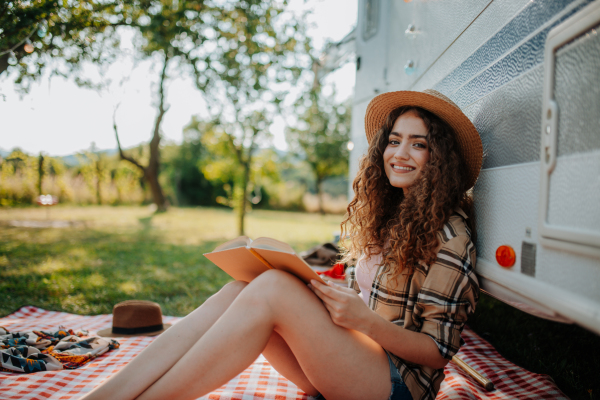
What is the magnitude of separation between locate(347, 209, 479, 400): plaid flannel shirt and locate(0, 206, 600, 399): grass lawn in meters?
1.14

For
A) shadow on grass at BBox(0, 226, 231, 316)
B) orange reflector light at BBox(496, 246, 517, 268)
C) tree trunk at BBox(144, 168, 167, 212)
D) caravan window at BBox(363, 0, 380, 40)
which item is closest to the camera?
orange reflector light at BBox(496, 246, 517, 268)

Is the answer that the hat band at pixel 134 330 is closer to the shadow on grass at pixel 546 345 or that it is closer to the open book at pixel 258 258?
the open book at pixel 258 258

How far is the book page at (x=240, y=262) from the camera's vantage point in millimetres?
1385

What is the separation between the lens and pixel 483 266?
136 cm

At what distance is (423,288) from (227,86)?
258 inches

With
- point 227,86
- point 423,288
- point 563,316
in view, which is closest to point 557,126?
point 563,316

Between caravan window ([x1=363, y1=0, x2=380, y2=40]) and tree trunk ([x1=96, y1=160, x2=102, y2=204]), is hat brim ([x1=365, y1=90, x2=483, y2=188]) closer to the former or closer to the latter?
caravan window ([x1=363, y1=0, x2=380, y2=40])

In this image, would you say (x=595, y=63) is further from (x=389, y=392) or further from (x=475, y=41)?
(x=389, y=392)

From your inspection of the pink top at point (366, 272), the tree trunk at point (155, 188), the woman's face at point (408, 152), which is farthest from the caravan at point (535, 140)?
the tree trunk at point (155, 188)

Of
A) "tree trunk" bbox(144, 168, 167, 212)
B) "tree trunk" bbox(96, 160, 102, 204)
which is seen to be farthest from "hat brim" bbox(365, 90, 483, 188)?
"tree trunk" bbox(96, 160, 102, 204)

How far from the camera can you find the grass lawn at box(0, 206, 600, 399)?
2414 mm

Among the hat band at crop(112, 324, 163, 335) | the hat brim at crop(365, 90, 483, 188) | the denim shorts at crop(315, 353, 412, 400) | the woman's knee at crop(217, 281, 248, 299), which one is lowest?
the hat band at crop(112, 324, 163, 335)

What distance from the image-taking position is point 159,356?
50.8 inches

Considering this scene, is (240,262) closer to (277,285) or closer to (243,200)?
(277,285)
